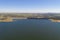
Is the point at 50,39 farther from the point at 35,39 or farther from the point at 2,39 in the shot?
the point at 2,39

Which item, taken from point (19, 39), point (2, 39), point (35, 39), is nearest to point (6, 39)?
point (2, 39)

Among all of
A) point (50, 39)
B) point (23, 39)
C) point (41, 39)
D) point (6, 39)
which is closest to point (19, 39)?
point (23, 39)

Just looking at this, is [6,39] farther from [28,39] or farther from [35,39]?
[35,39]

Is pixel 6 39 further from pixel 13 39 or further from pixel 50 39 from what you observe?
pixel 50 39

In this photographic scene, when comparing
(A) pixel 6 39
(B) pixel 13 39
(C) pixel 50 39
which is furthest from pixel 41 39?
(A) pixel 6 39

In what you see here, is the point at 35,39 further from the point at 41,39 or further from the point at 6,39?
the point at 6,39

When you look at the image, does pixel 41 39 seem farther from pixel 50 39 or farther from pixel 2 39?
pixel 2 39

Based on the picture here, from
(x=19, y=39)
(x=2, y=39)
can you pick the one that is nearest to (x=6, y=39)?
(x=2, y=39)

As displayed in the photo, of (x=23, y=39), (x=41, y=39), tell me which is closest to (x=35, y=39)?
(x=41, y=39)
